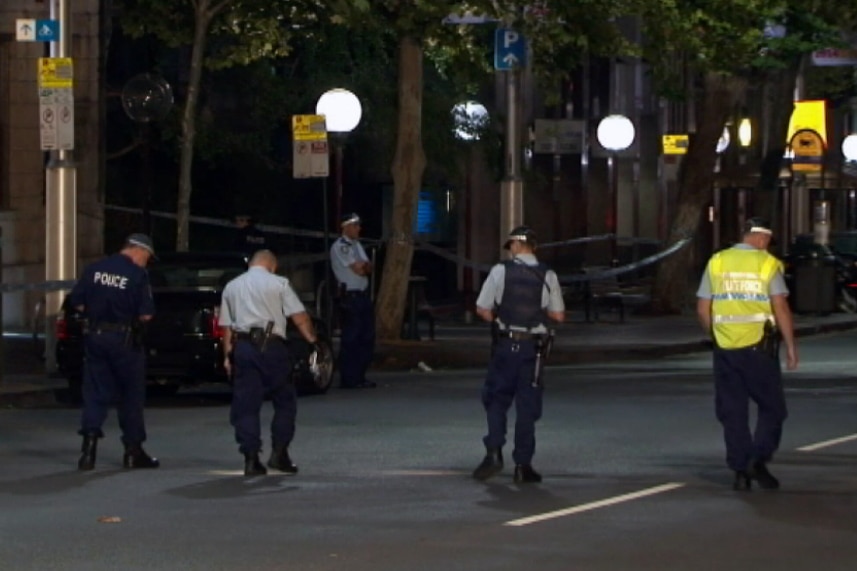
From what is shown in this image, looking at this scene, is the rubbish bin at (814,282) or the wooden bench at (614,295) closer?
the wooden bench at (614,295)

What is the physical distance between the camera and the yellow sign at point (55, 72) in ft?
68.8

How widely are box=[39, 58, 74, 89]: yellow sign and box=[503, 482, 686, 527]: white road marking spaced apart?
989 cm

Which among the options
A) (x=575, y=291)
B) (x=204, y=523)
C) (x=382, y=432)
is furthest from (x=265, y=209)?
(x=204, y=523)

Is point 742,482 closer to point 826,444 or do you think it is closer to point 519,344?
point 519,344

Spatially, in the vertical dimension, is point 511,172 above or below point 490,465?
above

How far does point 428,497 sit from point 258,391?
1768mm

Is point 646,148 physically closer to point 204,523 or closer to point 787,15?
point 787,15

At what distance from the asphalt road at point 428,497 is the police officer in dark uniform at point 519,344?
272mm

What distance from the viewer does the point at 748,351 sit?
42.9 ft

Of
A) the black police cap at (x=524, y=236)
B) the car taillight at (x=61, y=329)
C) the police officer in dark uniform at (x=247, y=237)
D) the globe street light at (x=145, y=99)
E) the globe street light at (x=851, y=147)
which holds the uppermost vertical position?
the globe street light at (x=851, y=147)

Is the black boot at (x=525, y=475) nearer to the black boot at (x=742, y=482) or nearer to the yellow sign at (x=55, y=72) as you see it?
the black boot at (x=742, y=482)

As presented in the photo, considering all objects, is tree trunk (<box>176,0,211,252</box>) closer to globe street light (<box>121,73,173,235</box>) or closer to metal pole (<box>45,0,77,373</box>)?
globe street light (<box>121,73,173,235</box>)

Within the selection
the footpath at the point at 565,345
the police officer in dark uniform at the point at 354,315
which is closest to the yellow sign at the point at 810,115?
the footpath at the point at 565,345

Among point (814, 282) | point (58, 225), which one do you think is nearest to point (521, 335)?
point (58, 225)
